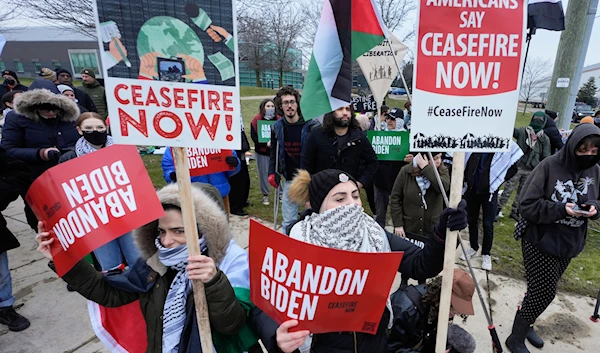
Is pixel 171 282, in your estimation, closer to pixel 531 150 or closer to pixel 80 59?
pixel 531 150

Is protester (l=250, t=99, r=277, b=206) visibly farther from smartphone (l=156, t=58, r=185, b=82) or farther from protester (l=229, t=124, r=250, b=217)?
smartphone (l=156, t=58, r=185, b=82)

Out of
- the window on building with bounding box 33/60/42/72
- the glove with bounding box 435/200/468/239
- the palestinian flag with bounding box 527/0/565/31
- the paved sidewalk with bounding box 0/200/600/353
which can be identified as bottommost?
the paved sidewalk with bounding box 0/200/600/353

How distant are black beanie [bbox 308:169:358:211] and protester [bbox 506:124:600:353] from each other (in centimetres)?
164

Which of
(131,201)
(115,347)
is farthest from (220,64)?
(115,347)

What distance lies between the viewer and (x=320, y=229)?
69.6 inches

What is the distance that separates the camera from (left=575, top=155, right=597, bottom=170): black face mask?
2449 millimetres

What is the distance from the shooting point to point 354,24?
6.82 ft

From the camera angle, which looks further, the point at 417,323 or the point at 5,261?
the point at 5,261

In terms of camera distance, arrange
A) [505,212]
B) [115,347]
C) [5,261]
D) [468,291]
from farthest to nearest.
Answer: [505,212] < [5,261] < [468,291] < [115,347]

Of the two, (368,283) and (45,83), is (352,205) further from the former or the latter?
(45,83)

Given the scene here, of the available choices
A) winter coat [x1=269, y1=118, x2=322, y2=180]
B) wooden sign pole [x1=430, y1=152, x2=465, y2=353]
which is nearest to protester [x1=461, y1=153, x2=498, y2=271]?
winter coat [x1=269, y1=118, x2=322, y2=180]

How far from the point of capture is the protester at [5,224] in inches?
111

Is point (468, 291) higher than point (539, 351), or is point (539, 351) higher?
point (468, 291)

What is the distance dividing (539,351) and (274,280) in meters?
2.85
